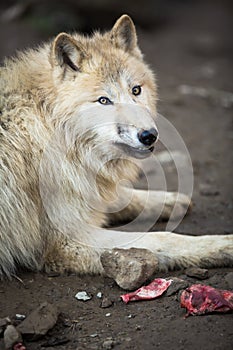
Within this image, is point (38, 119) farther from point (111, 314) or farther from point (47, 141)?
point (111, 314)

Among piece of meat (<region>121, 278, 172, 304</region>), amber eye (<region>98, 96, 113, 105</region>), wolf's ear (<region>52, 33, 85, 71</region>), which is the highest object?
wolf's ear (<region>52, 33, 85, 71</region>)

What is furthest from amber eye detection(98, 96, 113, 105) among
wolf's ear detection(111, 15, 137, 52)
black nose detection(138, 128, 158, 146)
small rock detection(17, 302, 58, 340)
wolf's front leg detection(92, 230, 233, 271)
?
small rock detection(17, 302, 58, 340)

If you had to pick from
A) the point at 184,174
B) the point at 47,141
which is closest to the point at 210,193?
the point at 184,174

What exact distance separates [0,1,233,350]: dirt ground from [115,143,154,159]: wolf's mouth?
3.06 ft

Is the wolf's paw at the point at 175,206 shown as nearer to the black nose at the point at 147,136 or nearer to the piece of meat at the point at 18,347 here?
the black nose at the point at 147,136

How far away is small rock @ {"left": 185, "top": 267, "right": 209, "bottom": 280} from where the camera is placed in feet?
14.0

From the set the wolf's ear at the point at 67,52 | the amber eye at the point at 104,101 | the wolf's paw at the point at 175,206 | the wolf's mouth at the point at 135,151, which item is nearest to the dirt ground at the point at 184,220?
the wolf's paw at the point at 175,206

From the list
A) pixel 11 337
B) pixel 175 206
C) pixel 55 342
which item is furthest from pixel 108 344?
pixel 175 206

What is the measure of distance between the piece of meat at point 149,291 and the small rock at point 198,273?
0.73 feet

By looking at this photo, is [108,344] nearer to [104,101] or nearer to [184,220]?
[104,101]

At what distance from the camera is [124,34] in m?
4.84

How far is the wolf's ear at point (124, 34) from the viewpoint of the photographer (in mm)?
4762

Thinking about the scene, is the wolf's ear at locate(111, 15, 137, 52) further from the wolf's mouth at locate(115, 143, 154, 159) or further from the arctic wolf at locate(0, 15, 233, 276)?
the wolf's mouth at locate(115, 143, 154, 159)

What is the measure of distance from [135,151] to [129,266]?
869 mm
